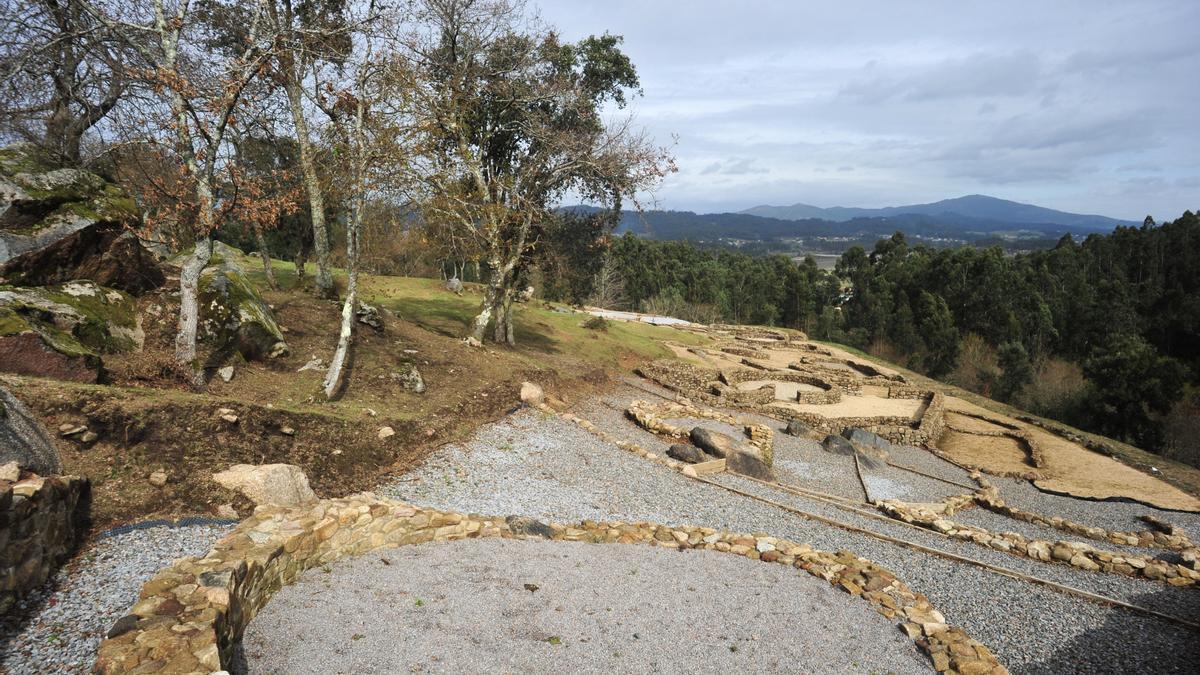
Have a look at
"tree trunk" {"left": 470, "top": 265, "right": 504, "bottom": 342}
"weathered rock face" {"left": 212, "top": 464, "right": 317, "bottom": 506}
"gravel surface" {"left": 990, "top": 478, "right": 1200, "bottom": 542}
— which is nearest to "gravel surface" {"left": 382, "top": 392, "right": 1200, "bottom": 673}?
"weathered rock face" {"left": 212, "top": 464, "right": 317, "bottom": 506}

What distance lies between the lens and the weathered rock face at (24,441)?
591 centimetres

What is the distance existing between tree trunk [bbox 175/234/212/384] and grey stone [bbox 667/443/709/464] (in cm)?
1070

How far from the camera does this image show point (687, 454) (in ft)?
49.1

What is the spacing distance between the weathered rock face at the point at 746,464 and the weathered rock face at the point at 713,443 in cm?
17

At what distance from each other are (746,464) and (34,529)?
13.6 metres

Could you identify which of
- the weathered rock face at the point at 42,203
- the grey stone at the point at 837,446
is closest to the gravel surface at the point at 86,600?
the weathered rock face at the point at 42,203

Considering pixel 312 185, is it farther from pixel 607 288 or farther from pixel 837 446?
pixel 607 288

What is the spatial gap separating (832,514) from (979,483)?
8.74m

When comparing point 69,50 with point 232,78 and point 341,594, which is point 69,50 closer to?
point 232,78

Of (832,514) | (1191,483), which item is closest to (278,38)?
(832,514)

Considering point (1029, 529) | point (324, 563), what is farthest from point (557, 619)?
point (1029, 529)

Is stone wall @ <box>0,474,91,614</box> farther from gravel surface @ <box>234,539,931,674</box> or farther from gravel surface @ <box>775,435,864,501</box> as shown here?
gravel surface @ <box>775,435,864,501</box>

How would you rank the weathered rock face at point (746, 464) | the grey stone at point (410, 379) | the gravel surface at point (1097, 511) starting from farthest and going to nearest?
1. the gravel surface at point (1097, 511)
2. the weathered rock face at point (746, 464)
3. the grey stone at point (410, 379)

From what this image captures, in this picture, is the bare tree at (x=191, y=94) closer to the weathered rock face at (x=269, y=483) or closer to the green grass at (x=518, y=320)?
the weathered rock face at (x=269, y=483)
